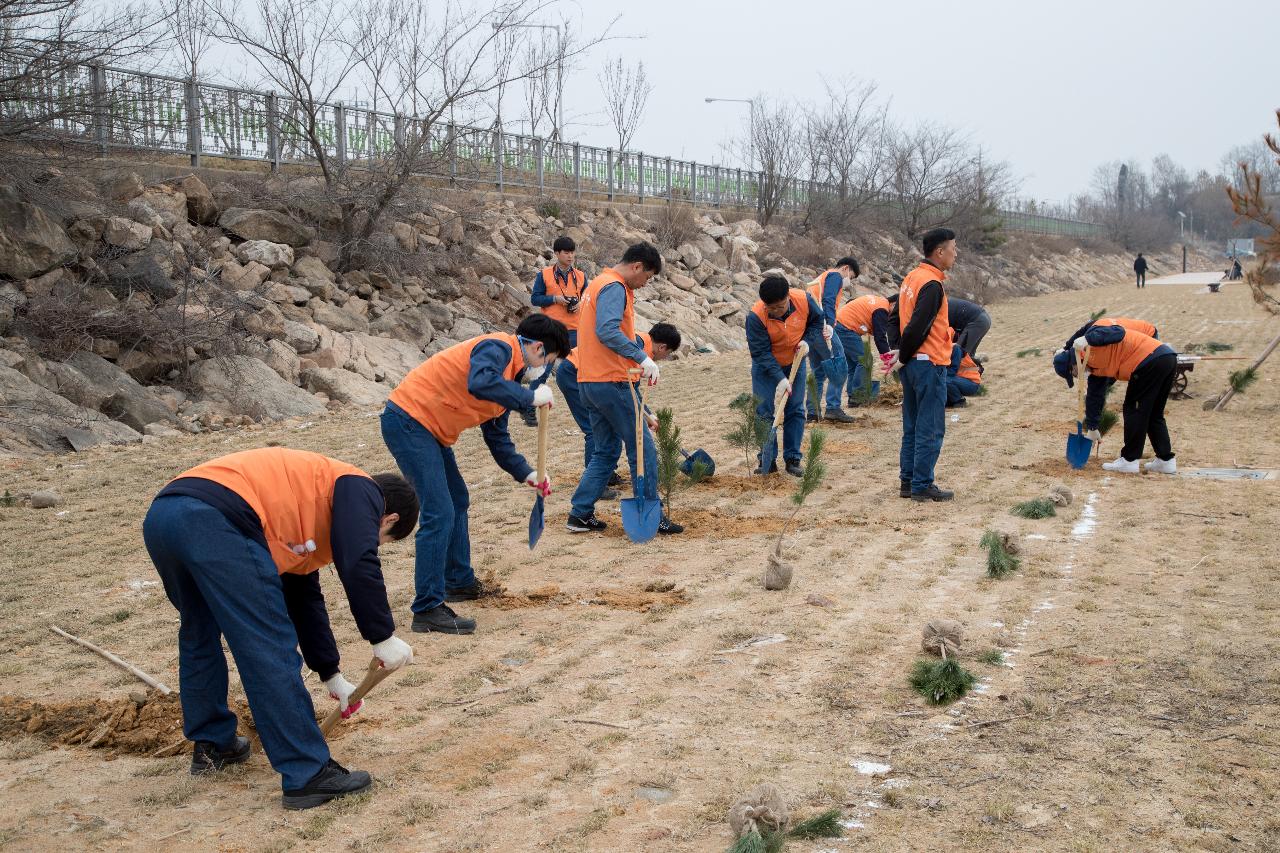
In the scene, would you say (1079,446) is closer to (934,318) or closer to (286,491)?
(934,318)

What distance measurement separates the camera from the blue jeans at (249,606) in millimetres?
3646

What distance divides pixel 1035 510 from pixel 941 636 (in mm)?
3310

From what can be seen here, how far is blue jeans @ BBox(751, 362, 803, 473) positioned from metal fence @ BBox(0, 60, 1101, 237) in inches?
372

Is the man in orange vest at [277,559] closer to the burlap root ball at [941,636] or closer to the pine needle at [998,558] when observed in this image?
the burlap root ball at [941,636]

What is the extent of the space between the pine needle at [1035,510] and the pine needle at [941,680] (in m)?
3.47

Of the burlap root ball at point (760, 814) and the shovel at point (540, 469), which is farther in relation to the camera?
the shovel at point (540, 469)

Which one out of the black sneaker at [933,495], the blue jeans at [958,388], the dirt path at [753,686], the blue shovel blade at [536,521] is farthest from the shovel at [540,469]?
the blue jeans at [958,388]

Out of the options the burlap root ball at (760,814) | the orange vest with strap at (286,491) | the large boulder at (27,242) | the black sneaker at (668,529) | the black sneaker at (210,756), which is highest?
the large boulder at (27,242)

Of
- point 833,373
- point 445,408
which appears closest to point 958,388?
point 833,373

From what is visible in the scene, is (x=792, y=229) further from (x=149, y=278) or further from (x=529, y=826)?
(x=529, y=826)

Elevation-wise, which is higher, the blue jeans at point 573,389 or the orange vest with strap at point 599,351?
the orange vest with strap at point 599,351

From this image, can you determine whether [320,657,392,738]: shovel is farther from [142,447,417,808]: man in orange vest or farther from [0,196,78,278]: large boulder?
[0,196,78,278]: large boulder

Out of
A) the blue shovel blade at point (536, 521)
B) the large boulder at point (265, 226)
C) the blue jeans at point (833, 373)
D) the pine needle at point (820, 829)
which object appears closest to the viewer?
the pine needle at point (820, 829)

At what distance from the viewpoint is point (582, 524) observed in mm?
7902
